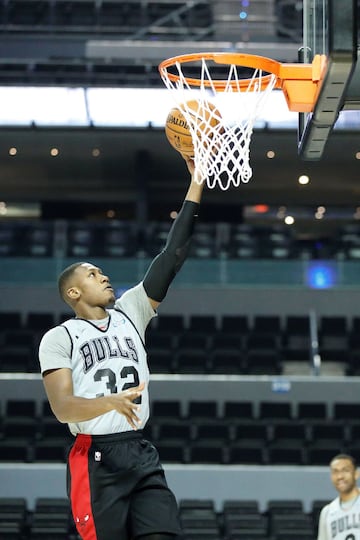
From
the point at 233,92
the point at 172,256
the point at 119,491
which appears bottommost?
the point at 119,491

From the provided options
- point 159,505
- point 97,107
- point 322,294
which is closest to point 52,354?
point 159,505

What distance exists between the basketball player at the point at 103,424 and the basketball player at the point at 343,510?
2.96m

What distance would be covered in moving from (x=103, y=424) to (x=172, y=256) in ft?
2.46

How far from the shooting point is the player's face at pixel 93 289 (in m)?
4.32

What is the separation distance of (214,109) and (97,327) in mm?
1742

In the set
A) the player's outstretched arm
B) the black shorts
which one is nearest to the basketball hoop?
the player's outstretched arm

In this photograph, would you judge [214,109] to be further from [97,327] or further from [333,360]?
[333,360]

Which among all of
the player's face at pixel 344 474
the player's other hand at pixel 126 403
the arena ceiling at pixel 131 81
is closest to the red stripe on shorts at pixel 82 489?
the player's other hand at pixel 126 403

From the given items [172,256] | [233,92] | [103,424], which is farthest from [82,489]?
[233,92]

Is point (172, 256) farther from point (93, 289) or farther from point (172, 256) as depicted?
point (93, 289)

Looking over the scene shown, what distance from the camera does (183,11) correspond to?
2316 centimetres

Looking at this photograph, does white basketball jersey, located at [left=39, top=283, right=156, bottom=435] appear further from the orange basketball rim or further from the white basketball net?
the orange basketball rim

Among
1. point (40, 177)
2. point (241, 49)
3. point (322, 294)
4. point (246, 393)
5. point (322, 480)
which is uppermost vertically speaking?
point (241, 49)

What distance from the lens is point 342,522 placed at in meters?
6.89
